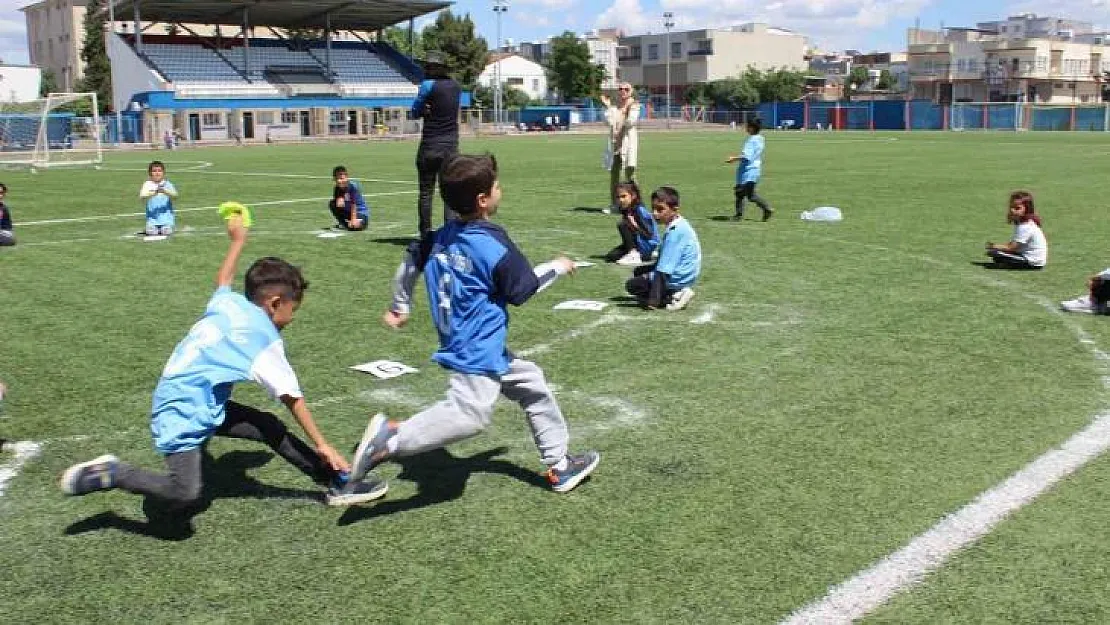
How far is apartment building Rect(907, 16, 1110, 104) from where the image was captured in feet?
387

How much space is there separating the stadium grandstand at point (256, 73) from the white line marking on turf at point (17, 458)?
6109 cm

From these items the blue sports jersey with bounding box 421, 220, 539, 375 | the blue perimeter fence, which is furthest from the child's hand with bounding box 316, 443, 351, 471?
the blue perimeter fence

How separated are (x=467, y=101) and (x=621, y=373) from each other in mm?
76155

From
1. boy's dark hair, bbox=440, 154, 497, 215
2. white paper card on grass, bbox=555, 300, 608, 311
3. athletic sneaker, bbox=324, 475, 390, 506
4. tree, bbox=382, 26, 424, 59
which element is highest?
tree, bbox=382, 26, 424, 59

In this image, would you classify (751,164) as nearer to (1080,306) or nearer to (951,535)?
(1080,306)

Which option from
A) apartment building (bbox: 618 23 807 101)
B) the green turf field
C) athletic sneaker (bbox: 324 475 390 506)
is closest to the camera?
the green turf field

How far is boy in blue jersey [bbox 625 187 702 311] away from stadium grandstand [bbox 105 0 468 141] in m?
59.0

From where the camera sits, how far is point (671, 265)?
872 centimetres

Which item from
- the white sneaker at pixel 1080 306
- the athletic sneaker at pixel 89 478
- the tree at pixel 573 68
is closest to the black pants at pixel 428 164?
the white sneaker at pixel 1080 306

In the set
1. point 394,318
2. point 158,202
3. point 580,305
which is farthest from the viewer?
point 158,202

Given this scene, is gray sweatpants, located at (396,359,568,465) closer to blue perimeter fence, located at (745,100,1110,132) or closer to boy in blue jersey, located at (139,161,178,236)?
boy in blue jersey, located at (139,161,178,236)

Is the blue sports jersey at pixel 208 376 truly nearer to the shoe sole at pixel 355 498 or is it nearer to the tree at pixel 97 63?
the shoe sole at pixel 355 498

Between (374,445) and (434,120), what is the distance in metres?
7.91

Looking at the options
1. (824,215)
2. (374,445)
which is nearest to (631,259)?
(824,215)
